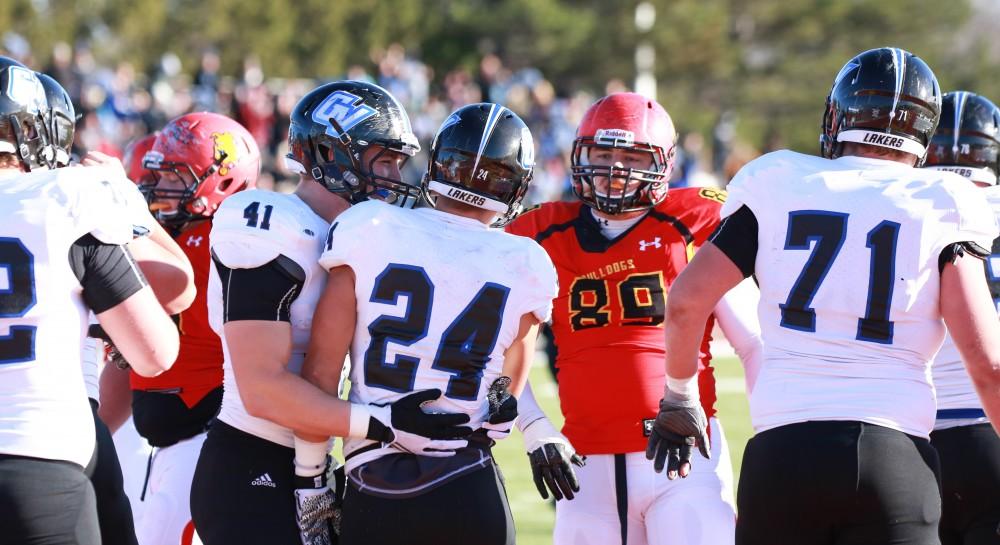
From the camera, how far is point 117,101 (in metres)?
17.0

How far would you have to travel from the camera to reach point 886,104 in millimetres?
3518

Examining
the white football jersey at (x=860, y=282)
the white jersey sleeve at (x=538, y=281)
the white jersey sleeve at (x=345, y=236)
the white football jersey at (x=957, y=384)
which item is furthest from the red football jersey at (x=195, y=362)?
the white football jersey at (x=957, y=384)

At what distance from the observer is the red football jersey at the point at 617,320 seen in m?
4.26

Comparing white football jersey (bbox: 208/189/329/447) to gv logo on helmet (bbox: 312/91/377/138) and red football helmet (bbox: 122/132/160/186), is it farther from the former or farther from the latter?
red football helmet (bbox: 122/132/160/186)

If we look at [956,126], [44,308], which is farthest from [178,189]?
[956,126]

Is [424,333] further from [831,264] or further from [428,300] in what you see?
[831,264]

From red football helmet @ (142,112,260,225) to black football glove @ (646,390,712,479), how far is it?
6.42 feet

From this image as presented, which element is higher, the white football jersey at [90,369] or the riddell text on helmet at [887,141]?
the riddell text on helmet at [887,141]

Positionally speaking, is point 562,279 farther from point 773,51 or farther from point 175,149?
point 773,51

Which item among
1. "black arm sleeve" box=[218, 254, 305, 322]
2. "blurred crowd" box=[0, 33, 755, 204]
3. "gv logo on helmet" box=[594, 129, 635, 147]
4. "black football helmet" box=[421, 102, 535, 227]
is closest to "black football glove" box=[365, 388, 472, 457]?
"black arm sleeve" box=[218, 254, 305, 322]

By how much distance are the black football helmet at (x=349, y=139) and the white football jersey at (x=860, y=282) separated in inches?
42.7

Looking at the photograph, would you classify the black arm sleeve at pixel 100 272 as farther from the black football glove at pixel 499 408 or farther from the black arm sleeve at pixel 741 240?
the black arm sleeve at pixel 741 240

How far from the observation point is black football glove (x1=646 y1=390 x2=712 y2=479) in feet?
12.1

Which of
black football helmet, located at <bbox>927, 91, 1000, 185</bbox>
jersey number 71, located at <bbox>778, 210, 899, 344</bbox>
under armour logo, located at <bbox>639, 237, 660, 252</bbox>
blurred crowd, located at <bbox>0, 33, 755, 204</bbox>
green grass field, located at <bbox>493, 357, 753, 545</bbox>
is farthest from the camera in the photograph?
blurred crowd, located at <bbox>0, 33, 755, 204</bbox>
